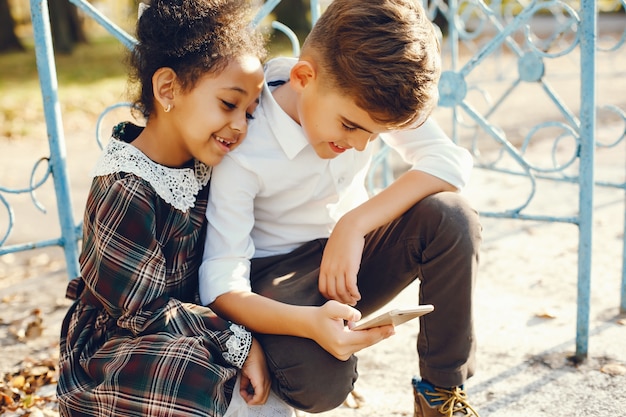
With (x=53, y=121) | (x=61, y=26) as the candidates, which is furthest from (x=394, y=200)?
(x=61, y=26)

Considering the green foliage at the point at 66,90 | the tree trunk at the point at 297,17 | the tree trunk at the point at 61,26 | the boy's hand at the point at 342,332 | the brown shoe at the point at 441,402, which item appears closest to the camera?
the boy's hand at the point at 342,332

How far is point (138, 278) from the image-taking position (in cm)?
179

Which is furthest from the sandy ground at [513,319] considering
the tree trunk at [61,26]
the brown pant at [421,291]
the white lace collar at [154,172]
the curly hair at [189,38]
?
the tree trunk at [61,26]

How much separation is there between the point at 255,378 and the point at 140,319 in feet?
1.06

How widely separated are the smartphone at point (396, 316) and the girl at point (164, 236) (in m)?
0.33

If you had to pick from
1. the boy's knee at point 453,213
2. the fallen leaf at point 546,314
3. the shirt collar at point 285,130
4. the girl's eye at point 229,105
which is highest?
the girl's eye at point 229,105

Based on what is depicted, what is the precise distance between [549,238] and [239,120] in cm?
218

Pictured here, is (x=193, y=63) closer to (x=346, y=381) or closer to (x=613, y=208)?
(x=346, y=381)

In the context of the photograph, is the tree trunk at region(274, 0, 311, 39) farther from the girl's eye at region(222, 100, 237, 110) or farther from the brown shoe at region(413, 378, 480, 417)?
the brown shoe at region(413, 378, 480, 417)

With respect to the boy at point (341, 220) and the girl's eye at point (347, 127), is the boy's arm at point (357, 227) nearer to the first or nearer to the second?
the boy at point (341, 220)

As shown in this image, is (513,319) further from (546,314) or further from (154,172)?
(154,172)

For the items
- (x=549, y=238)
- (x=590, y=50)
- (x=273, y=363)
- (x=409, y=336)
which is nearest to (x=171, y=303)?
(x=273, y=363)

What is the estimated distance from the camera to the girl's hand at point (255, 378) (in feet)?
6.02

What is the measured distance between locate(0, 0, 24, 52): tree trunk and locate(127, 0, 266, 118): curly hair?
12956 mm
